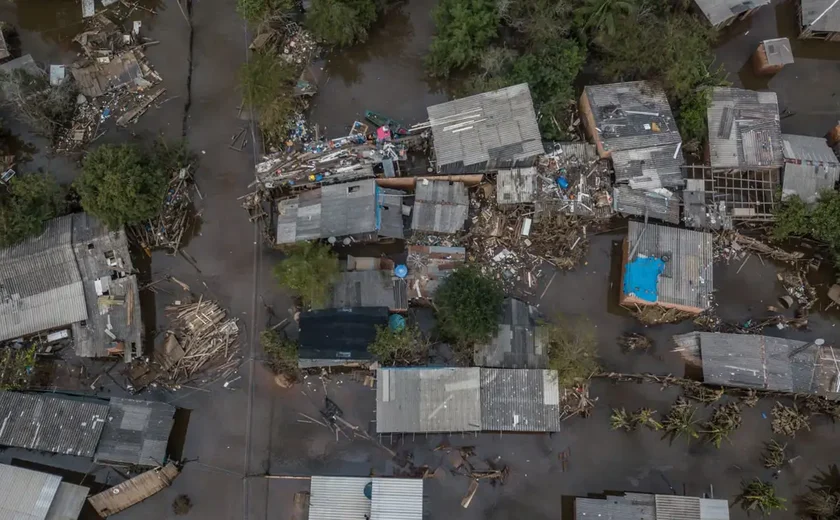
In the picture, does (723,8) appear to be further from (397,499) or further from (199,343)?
(199,343)

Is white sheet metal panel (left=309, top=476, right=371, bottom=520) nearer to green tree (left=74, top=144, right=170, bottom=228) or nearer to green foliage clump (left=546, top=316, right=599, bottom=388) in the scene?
green foliage clump (left=546, top=316, right=599, bottom=388)

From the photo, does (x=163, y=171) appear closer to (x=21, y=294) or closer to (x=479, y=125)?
(x=21, y=294)

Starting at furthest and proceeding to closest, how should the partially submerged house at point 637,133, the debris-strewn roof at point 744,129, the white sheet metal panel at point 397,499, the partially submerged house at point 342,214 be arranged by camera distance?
the debris-strewn roof at point 744,129 < the partially submerged house at point 637,133 < the partially submerged house at point 342,214 < the white sheet metal panel at point 397,499

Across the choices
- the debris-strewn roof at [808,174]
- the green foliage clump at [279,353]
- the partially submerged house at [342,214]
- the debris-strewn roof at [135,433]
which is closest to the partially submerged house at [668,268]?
the debris-strewn roof at [808,174]

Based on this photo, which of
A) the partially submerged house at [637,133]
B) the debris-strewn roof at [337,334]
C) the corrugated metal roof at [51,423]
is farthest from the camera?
the partially submerged house at [637,133]

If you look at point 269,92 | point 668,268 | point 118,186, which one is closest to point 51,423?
point 118,186

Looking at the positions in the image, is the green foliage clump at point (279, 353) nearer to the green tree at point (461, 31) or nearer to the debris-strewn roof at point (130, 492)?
the debris-strewn roof at point (130, 492)

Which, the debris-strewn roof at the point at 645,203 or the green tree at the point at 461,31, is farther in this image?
the green tree at the point at 461,31
